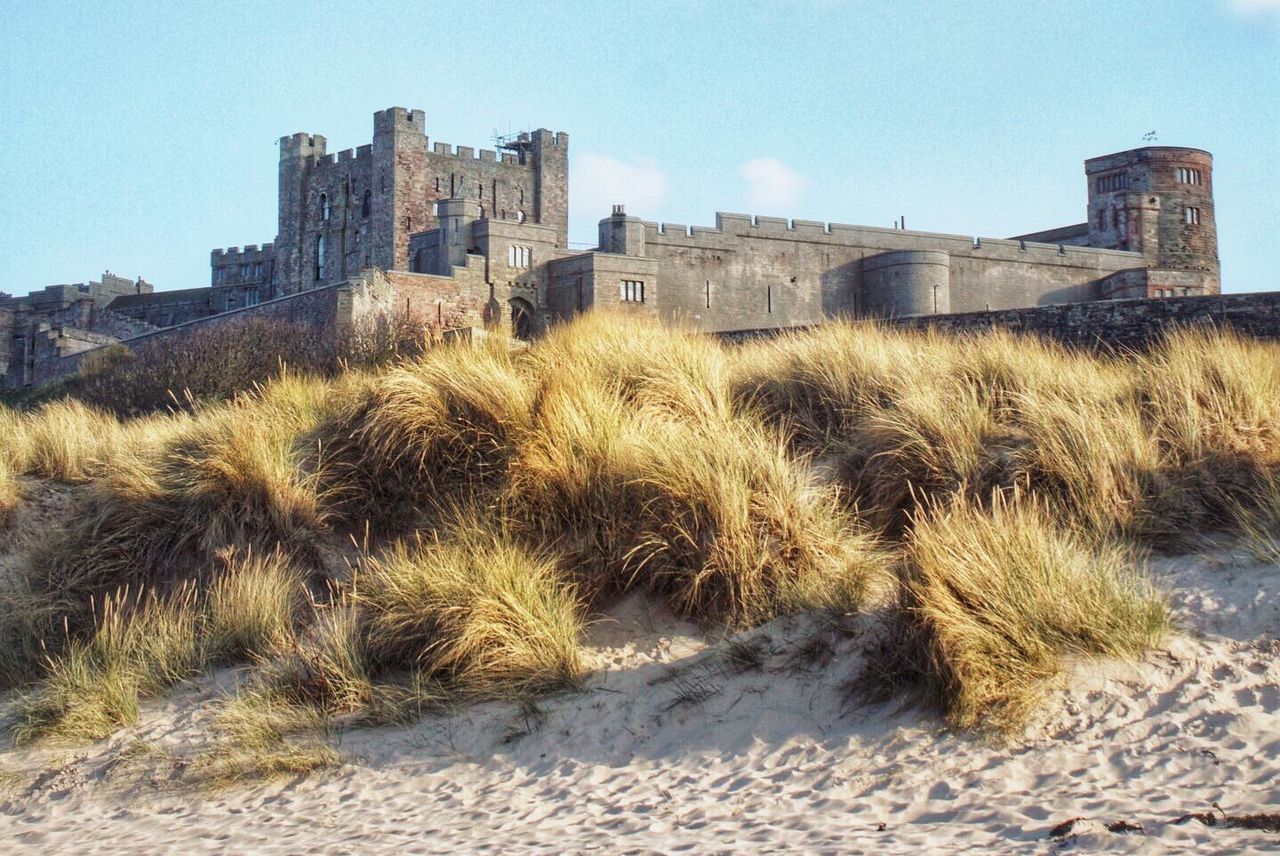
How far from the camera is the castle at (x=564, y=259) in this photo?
34.6m

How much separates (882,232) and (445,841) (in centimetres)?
3552

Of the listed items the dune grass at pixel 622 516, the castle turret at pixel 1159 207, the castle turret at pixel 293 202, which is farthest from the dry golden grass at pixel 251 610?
the castle turret at pixel 293 202

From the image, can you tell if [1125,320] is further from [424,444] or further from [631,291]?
[631,291]

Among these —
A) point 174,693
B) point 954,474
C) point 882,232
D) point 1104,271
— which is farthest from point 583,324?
point 1104,271

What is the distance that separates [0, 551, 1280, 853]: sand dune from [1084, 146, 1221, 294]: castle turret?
4059cm

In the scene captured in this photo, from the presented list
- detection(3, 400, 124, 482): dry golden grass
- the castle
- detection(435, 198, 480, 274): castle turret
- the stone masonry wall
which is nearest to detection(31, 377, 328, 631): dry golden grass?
detection(3, 400, 124, 482): dry golden grass

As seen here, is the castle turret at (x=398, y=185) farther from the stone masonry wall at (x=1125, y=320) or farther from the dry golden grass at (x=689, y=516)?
the dry golden grass at (x=689, y=516)

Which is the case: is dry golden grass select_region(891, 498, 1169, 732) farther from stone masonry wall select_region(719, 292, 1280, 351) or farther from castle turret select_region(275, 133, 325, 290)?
castle turret select_region(275, 133, 325, 290)

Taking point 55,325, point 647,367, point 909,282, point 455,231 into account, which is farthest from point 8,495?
point 55,325

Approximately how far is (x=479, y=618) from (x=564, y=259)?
30530 mm

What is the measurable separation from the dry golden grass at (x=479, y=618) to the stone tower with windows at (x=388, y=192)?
41.7 m

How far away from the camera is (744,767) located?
5090 mm

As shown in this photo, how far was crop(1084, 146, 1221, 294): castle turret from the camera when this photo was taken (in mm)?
43438

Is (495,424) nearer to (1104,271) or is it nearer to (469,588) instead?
(469,588)
